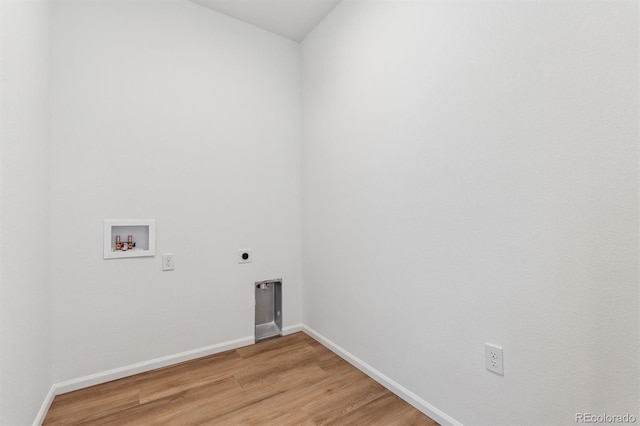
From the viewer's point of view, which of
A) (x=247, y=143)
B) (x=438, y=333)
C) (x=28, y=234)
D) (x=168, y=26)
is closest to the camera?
(x=28, y=234)

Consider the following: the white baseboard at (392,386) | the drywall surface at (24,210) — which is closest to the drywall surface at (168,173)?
the drywall surface at (24,210)

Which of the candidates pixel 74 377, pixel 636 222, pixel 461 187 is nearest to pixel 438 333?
pixel 461 187

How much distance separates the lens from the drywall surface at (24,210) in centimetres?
111

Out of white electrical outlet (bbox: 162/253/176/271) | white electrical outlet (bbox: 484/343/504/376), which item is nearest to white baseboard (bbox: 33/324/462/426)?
white electrical outlet (bbox: 484/343/504/376)

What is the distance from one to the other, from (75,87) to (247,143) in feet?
3.65

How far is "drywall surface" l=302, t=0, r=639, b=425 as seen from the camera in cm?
96

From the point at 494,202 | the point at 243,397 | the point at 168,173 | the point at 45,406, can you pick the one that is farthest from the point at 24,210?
the point at 494,202

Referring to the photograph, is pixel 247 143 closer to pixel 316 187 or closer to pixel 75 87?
pixel 316 187

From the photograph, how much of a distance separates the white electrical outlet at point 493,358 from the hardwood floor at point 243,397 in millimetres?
496

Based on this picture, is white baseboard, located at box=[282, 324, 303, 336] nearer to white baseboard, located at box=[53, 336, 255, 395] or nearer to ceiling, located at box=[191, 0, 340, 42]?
white baseboard, located at box=[53, 336, 255, 395]

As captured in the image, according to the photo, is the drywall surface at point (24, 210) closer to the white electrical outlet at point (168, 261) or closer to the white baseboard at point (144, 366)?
the white baseboard at point (144, 366)

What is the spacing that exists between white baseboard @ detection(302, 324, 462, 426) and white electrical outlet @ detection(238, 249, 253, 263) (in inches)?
34.0

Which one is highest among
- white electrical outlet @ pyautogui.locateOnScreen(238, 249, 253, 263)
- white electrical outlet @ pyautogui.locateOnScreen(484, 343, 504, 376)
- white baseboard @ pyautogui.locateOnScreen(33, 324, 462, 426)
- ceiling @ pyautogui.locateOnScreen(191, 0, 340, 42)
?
ceiling @ pyautogui.locateOnScreen(191, 0, 340, 42)

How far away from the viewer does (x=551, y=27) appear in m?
1.08
